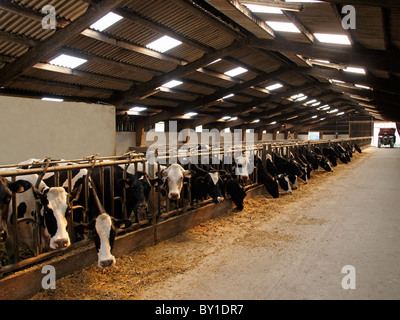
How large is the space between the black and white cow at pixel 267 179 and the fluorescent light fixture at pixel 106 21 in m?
4.70

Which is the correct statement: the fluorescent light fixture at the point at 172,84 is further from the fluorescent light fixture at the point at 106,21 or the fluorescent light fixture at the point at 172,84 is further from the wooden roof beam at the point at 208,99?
the fluorescent light fixture at the point at 106,21

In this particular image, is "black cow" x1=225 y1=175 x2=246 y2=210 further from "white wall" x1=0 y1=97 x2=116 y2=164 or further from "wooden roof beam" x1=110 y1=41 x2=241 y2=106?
"wooden roof beam" x1=110 y1=41 x2=241 y2=106

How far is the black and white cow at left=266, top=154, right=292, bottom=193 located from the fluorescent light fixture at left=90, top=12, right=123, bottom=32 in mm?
5007

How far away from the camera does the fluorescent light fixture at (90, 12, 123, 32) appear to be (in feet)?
21.0

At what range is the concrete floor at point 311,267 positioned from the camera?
2.79 metres

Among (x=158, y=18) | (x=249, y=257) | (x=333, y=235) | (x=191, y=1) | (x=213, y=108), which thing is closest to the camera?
(x=249, y=257)

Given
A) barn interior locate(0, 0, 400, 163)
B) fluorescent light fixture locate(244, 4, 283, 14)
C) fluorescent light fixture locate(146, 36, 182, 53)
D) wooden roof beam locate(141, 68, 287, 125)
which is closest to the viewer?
barn interior locate(0, 0, 400, 163)

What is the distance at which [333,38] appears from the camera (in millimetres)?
7168

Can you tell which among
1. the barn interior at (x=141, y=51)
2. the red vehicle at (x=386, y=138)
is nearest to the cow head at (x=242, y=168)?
the barn interior at (x=141, y=51)

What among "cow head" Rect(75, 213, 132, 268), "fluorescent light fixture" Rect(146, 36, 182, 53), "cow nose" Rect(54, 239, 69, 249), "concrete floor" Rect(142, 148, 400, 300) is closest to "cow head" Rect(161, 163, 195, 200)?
"concrete floor" Rect(142, 148, 400, 300)
